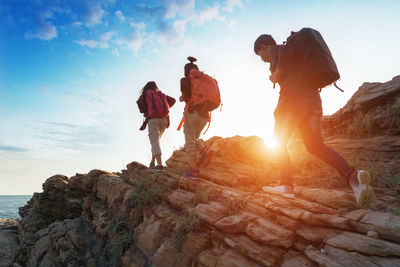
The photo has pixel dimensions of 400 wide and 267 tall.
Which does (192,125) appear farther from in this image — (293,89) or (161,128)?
(293,89)

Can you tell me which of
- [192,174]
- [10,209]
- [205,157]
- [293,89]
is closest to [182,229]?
[192,174]

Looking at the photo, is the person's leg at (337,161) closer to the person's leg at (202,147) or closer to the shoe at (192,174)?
the person's leg at (202,147)

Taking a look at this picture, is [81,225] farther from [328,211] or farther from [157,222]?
[328,211]

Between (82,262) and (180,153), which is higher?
(180,153)

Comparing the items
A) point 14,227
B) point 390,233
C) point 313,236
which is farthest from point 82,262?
point 14,227

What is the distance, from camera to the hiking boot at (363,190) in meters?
3.14

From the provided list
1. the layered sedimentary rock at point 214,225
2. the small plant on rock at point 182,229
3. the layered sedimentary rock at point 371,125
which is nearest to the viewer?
the layered sedimentary rock at point 214,225

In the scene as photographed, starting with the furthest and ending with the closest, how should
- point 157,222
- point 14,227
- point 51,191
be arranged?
point 14,227 → point 51,191 → point 157,222

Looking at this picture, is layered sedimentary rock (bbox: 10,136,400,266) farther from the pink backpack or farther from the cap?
the cap

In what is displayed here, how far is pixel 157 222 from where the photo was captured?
452cm

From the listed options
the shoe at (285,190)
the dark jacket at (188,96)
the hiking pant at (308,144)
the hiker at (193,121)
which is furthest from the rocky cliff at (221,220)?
the dark jacket at (188,96)

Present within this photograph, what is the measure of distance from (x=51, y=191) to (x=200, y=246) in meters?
8.27

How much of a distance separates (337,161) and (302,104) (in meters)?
1.06

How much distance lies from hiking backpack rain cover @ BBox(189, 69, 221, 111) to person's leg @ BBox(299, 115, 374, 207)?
107 inches
